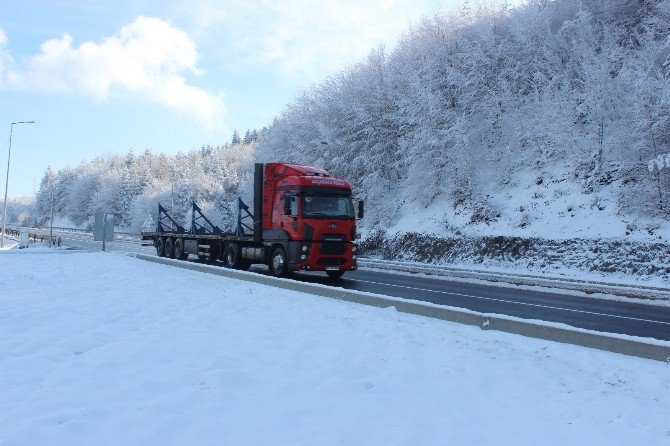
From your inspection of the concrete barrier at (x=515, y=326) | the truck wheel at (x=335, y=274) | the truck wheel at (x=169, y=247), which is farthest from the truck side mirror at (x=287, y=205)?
the truck wheel at (x=169, y=247)

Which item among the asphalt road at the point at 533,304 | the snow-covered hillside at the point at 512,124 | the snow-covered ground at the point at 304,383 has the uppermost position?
the snow-covered hillside at the point at 512,124

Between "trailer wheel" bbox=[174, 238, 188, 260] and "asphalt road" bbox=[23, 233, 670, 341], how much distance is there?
31.9 ft

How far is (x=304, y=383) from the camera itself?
537 cm

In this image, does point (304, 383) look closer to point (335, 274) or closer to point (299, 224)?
point (299, 224)

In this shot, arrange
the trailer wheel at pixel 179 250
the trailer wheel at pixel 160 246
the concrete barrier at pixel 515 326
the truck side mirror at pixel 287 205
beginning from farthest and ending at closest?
the trailer wheel at pixel 160 246 → the trailer wheel at pixel 179 250 → the truck side mirror at pixel 287 205 → the concrete barrier at pixel 515 326

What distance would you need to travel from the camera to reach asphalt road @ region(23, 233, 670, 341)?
33.5 ft

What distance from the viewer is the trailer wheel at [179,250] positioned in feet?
81.8

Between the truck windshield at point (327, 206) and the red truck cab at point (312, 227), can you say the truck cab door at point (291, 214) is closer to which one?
the red truck cab at point (312, 227)

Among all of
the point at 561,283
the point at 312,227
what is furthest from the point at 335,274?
the point at 561,283

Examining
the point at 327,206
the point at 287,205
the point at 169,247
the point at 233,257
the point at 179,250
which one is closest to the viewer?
the point at 287,205

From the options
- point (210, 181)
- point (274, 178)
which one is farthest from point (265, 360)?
point (210, 181)

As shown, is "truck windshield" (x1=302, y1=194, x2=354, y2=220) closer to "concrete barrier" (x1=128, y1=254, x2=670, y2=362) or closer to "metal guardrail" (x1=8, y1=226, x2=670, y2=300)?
"concrete barrier" (x1=128, y1=254, x2=670, y2=362)

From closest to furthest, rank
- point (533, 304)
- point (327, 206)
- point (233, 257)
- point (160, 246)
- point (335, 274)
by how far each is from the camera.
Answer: point (533, 304)
point (327, 206)
point (335, 274)
point (233, 257)
point (160, 246)

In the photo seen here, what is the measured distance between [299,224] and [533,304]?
7633 millimetres
